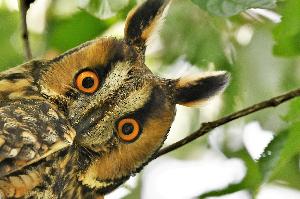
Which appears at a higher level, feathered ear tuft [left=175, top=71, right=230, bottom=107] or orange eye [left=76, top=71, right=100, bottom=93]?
orange eye [left=76, top=71, right=100, bottom=93]

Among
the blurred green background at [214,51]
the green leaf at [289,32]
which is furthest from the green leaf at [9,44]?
the green leaf at [289,32]

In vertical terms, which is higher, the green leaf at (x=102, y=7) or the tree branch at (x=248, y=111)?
the green leaf at (x=102, y=7)

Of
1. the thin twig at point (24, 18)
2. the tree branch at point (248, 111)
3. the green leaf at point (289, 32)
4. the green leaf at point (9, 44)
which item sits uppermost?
the green leaf at point (9, 44)

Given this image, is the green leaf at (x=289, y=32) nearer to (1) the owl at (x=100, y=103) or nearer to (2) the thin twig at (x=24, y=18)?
(1) the owl at (x=100, y=103)

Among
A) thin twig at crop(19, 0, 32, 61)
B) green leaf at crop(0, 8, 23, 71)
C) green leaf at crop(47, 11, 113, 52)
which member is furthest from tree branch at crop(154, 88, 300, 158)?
green leaf at crop(0, 8, 23, 71)

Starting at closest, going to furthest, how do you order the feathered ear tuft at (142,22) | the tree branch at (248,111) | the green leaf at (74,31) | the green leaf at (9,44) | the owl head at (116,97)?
the tree branch at (248,111)
the owl head at (116,97)
the feathered ear tuft at (142,22)
the green leaf at (74,31)
the green leaf at (9,44)

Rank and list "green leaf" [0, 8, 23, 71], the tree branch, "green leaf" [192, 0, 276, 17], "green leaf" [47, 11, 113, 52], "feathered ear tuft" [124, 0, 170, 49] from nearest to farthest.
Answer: "green leaf" [192, 0, 276, 17] < the tree branch < "feathered ear tuft" [124, 0, 170, 49] < "green leaf" [47, 11, 113, 52] < "green leaf" [0, 8, 23, 71]

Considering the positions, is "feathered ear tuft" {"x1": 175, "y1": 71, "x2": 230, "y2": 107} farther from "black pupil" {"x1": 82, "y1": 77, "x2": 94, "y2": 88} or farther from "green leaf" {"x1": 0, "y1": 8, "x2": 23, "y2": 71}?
"green leaf" {"x1": 0, "y1": 8, "x2": 23, "y2": 71}

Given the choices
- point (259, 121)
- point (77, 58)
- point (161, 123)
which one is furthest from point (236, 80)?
A: point (77, 58)
